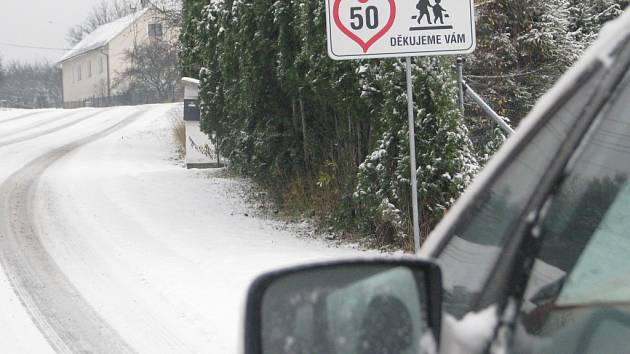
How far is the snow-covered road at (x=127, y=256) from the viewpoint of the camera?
6293mm

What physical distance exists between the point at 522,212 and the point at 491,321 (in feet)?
0.54

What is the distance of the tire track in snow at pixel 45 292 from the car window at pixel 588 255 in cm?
517

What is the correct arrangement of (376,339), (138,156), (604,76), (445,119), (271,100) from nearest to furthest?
(604,76) → (376,339) → (445,119) → (271,100) → (138,156)

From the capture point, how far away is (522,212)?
113cm

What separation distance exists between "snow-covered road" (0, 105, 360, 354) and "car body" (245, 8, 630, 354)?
0.82 m

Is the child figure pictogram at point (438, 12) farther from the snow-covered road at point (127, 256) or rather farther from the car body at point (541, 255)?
the car body at point (541, 255)

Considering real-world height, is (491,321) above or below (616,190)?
below

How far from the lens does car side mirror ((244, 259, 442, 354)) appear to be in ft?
4.03

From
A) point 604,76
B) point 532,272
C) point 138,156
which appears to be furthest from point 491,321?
point 138,156

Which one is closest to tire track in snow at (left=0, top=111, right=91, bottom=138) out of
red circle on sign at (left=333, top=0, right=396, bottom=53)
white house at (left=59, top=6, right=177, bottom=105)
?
red circle on sign at (left=333, top=0, right=396, bottom=53)

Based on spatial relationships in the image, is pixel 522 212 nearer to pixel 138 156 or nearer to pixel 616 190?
pixel 616 190

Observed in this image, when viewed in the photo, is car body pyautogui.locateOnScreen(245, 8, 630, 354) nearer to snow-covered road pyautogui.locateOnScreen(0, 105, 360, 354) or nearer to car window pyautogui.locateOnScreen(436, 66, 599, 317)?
car window pyautogui.locateOnScreen(436, 66, 599, 317)

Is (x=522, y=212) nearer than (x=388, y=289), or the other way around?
(x=522, y=212)

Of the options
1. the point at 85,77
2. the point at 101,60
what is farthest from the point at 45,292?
the point at 85,77
